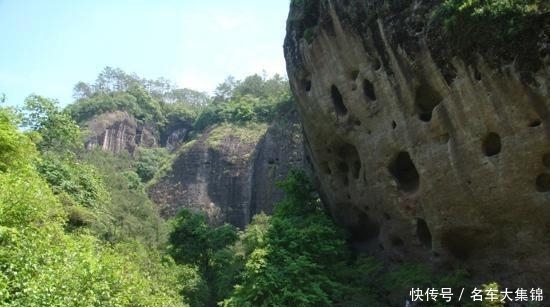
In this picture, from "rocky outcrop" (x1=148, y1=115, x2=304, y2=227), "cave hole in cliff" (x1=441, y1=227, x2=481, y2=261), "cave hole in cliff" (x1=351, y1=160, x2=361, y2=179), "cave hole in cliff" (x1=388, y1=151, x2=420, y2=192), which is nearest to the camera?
"cave hole in cliff" (x1=441, y1=227, x2=481, y2=261)

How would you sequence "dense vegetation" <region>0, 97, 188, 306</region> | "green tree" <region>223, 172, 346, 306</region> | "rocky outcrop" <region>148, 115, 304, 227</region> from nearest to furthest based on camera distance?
1. "dense vegetation" <region>0, 97, 188, 306</region>
2. "green tree" <region>223, 172, 346, 306</region>
3. "rocky outcrop" <region>148, 115, 304, 227</region>

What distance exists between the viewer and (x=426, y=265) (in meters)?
15.3

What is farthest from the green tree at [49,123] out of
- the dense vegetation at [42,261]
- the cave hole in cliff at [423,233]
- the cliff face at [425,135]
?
the cave hole in cliff at [423,233]

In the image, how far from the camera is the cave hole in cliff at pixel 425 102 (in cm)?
1430

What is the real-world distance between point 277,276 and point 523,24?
877cm

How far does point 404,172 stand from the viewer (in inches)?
651

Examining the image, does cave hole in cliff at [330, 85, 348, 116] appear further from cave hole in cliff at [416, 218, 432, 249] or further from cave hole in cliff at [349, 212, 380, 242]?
cave hole in cliff at [416, 218, 432, 249]

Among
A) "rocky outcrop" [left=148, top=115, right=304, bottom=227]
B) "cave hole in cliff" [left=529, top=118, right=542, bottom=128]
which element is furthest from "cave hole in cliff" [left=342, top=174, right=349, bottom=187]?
"rocky outcrop" [left=148, top=115, right=304, bottom=227]

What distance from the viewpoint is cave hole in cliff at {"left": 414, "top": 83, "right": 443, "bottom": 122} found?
1430 centimetres

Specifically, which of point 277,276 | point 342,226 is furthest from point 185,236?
point 277,276

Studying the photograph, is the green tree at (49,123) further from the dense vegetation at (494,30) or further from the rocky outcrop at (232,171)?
the dense vegetation at (494,30)

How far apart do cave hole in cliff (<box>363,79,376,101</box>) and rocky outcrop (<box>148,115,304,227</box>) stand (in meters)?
16.8

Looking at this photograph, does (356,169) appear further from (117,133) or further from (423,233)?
(117,133)

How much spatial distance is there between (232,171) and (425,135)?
78.4ft
